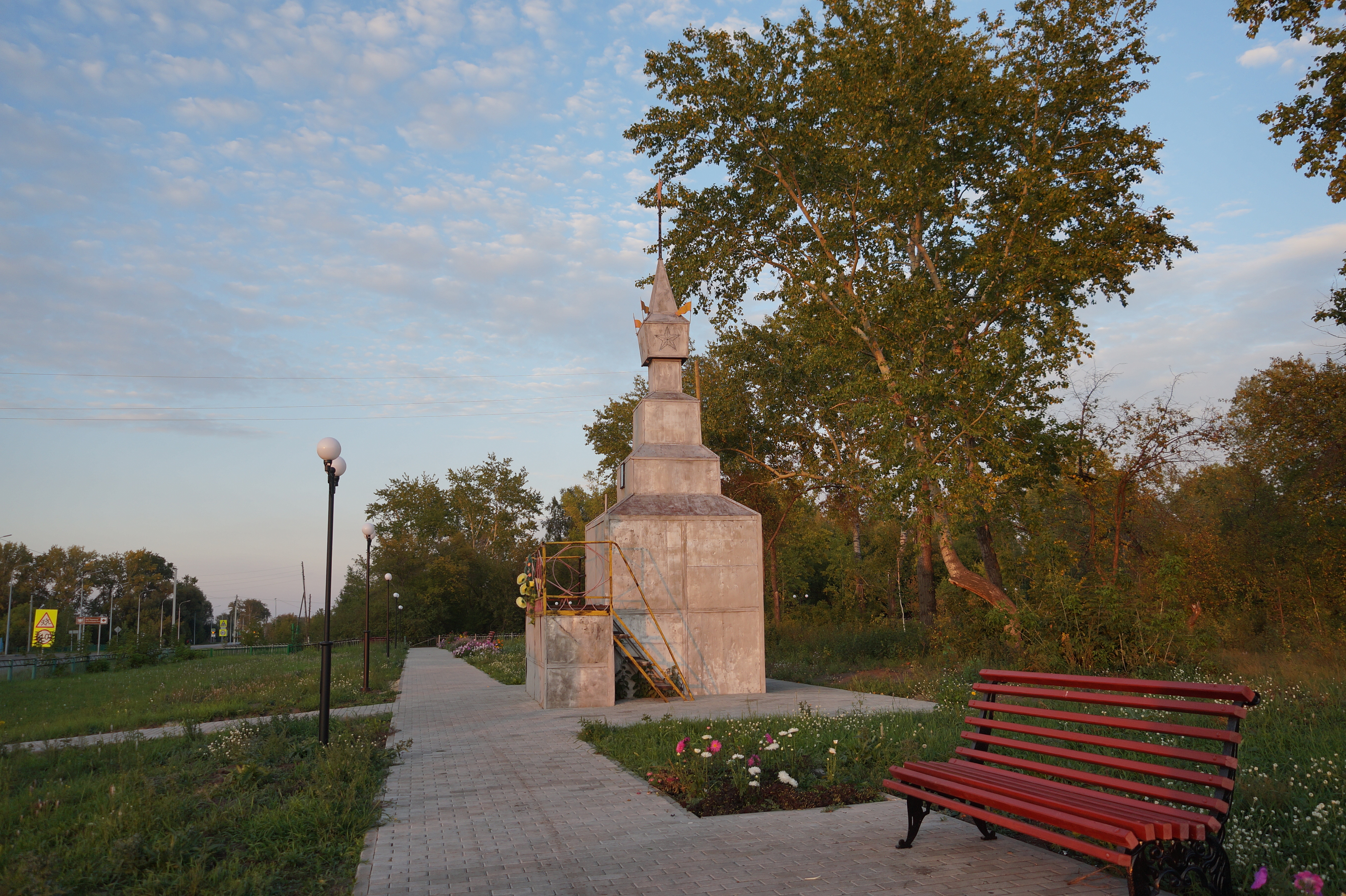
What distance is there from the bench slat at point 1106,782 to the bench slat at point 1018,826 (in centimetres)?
32

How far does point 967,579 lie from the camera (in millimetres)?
20062

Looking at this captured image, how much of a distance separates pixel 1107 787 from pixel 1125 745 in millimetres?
701

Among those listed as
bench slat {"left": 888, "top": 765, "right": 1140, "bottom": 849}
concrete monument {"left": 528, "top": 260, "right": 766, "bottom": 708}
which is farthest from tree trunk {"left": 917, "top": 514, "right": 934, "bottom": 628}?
bench slat {"left": 888, "top": 765, "right": 1140, "bottom": 849}

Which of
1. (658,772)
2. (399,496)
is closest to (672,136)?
(658,772)

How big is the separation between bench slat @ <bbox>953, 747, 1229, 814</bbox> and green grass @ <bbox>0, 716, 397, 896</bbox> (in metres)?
4.07

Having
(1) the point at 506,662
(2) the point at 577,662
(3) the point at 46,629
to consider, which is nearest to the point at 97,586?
(3) the point at 46,629

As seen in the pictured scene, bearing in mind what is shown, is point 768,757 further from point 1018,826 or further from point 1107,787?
point 1018,826

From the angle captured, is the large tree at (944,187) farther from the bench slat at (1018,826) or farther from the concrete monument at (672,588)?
the bench slat at (1018,826)

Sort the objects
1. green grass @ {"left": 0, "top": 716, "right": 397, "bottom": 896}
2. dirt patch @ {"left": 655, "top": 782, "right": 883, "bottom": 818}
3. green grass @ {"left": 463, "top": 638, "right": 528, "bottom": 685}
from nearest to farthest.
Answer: green grass @ {"left": 0, "top": 716, "right": 397, "bottom": 896} → dirt patch @ {"left": 655, "top": 782, "right": 883, "bottom": 818} → green grass @ {"left": 463, "top": 638, "right": 528, "bottom": 685}

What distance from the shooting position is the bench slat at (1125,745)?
13.0 feet

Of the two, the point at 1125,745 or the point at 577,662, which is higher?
the point at 1125,745

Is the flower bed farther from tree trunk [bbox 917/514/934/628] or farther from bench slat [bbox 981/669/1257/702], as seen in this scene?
tree trunk [bbox 917/514/934/628]

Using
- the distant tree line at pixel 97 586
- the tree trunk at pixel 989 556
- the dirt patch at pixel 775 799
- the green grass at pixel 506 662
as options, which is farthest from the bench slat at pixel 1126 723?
the distant tree line at pixel 97 586

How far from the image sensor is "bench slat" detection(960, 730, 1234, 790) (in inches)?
158
